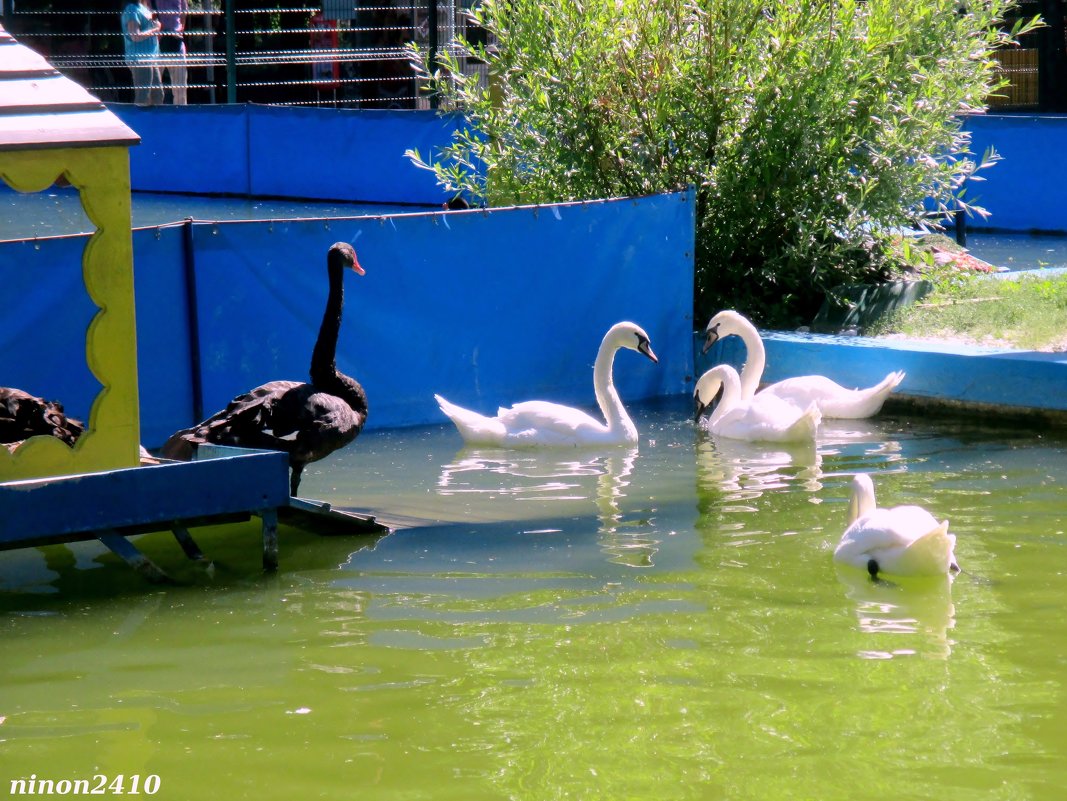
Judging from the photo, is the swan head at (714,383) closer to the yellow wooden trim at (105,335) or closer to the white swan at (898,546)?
the white swan at (898,546)

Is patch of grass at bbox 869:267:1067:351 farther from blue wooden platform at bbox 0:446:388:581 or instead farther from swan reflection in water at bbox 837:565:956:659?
blue wooden platform at bbox 0:446:388:581

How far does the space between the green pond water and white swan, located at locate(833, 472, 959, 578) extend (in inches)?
3.4

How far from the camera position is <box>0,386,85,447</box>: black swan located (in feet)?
22.1

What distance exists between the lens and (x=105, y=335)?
20.8 ft

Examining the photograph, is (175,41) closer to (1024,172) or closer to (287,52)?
(287,52)

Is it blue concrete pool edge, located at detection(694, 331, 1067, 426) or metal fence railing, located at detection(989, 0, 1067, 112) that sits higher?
metal fence railing, located at detection(989, 0, 1067, 112)

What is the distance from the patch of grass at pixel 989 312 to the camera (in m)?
10.3

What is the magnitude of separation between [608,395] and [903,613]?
3411 millimetres

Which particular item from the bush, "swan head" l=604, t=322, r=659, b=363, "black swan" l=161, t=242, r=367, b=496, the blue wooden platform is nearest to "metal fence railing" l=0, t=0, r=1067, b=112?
the bush

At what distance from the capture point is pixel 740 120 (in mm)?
11344

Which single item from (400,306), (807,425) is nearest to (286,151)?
(400,306)

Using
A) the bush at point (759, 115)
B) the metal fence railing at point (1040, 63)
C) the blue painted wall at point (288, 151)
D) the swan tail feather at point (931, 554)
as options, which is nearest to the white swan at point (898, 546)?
the swan tail feather at point (931, 554)

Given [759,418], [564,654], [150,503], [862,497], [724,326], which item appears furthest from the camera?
[724,326]

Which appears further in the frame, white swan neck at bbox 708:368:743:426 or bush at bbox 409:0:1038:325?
bush at bbox 409:0:1038:325
